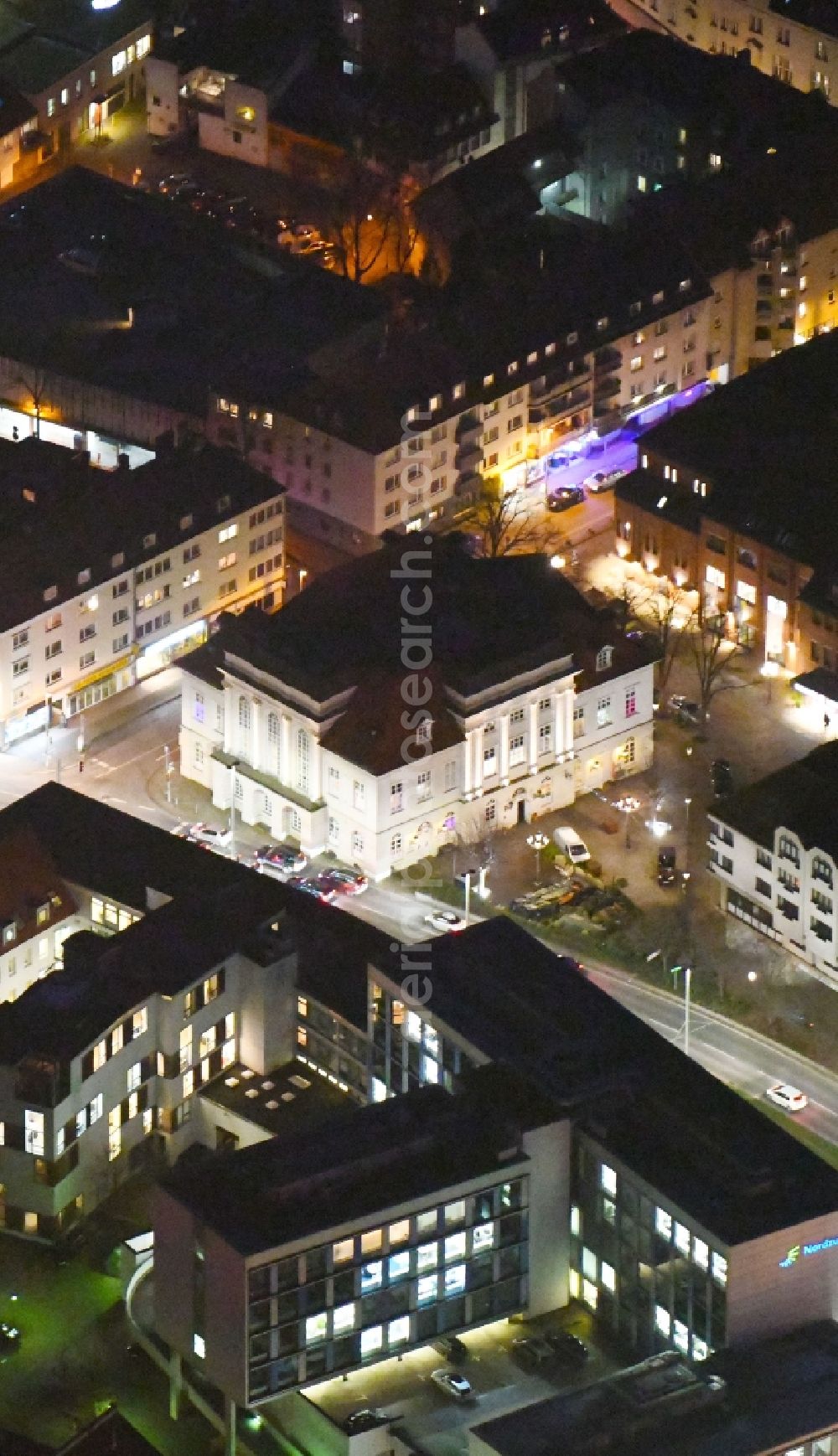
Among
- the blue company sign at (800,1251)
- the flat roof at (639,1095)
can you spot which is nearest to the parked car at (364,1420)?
the flat roof at (639,1095)

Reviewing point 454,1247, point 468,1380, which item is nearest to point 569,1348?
point 468,1380

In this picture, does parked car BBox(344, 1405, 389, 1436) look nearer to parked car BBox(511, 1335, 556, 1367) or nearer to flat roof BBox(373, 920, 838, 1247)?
parked car BBox(511, 1335, 556, 1367)

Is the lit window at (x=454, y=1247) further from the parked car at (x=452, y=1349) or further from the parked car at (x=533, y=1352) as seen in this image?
→ the parked car at (x=533, y=1352)

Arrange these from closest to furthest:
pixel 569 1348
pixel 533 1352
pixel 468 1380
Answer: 1. pixel 468 1380
2. pixel 533 1352
3. pixel 569 1348

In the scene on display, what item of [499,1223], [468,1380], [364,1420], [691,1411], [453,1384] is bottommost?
[691,1411]

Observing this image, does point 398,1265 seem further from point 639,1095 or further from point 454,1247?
point 639,1095

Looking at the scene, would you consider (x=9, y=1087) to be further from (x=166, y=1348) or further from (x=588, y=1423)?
(x=588, y=1423)
